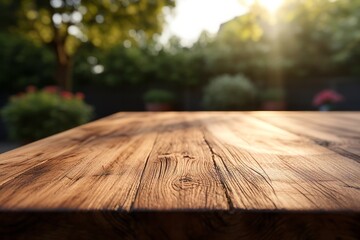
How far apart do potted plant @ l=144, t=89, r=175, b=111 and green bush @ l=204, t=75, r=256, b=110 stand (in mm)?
1187

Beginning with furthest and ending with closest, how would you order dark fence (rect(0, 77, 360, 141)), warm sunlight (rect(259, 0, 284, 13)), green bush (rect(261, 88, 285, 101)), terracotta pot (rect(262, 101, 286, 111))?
dark fence (rect(0, 77, 360, 141))
green bush (rect(261, 88, 285, 101))
terracotta pot (rect(262, 101, 286, 111))
warm sunlight (rect(259, 0, 284, 13))

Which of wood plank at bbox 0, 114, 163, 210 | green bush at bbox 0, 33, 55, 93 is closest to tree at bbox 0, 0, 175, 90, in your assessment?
green bush at bbox 0, 33, 55, 93

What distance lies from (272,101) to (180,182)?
33.2 ft

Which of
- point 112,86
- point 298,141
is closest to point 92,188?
point 298,141

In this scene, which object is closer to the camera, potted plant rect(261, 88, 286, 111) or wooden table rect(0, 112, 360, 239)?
wooden table rect(0, 112, 360, 239)

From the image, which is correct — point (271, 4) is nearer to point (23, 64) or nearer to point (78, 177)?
point (78, 177)

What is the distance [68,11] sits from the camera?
8625 millimetres

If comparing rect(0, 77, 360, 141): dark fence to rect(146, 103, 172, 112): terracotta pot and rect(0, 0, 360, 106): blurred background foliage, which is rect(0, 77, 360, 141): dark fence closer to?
rect(0, 0, 360, 106): blurred background foliage

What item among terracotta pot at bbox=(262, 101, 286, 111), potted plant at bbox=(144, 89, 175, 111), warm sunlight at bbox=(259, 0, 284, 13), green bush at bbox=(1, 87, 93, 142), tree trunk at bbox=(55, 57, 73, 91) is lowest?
terracotta pot at bbox=(262, 101, 286, 111)

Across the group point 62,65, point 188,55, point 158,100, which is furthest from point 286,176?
point 188,55

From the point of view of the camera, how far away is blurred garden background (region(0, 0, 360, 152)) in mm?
9133

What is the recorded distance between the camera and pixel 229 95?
9.38m

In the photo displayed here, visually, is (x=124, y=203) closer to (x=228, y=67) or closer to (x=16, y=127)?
(x=16, y=127)
